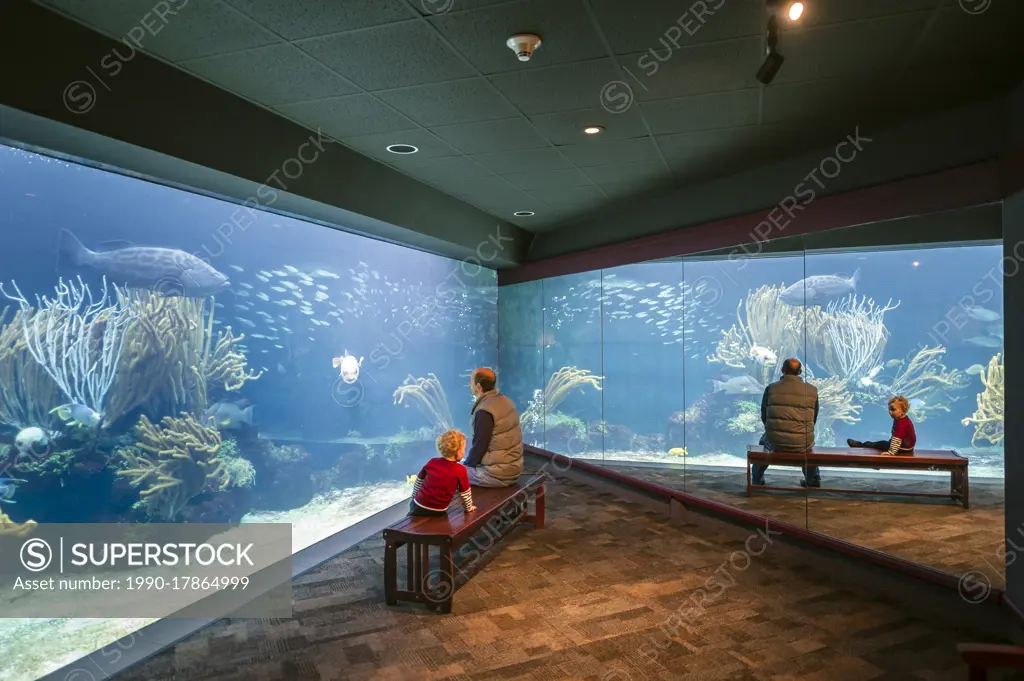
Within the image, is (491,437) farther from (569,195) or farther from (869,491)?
(869,491)

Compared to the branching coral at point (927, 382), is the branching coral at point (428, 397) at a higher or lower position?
lower

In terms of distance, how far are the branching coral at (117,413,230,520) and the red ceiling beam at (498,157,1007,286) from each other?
4.30 meters

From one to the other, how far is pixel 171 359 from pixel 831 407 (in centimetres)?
481

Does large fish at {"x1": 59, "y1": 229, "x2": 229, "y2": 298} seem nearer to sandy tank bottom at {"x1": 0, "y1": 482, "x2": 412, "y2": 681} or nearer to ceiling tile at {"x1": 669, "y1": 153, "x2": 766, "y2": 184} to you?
sandy tank bottom at {"x1": 0, "y1": 482, "x2": 412, "y2": 681}

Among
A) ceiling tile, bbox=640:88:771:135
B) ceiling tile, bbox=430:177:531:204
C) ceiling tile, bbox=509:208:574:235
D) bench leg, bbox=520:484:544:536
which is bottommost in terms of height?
bench leg, bbox=520:484:544:536

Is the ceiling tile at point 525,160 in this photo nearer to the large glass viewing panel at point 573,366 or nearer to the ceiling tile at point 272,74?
the ceiling tile at point 272,74

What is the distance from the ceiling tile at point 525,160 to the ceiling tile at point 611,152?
0.34ft

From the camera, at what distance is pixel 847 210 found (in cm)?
408

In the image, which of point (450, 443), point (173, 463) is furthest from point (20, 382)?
point (450, 443)

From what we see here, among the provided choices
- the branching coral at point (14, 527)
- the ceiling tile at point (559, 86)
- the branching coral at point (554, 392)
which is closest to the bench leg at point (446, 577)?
the branching coral at point (14, 527)

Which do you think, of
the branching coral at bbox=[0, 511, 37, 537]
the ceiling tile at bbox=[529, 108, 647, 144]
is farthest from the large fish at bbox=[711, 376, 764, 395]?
the branching coral at bbox=[0, 511, 37, 537]

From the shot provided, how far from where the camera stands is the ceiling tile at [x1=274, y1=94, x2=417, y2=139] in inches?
140

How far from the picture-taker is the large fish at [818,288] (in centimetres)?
424

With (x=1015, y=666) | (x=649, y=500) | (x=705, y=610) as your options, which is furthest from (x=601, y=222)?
(x=1015, y=666)
